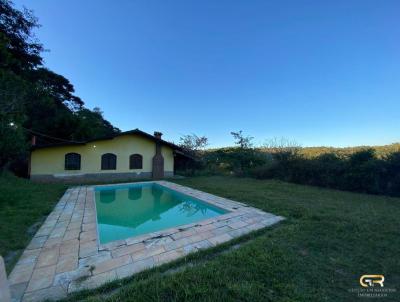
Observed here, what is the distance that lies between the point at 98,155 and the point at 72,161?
1.59m

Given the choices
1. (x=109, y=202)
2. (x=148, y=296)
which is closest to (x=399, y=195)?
(x=148, y=296)

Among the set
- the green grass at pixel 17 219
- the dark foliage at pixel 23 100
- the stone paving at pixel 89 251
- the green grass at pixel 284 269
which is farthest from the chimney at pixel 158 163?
the green grass at pixel 284 269

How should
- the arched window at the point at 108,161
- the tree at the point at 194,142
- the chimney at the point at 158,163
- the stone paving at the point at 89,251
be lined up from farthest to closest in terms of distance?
the tree at the point at 194,142
the chimney at the point at 158,163
the arched window at the point at 108,161
the stone paving at the point at 89,251

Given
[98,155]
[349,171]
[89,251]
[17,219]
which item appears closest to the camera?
[89,251]

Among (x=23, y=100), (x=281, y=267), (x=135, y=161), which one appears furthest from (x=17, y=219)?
(x=135, y=161)

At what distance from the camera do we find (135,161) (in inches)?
565

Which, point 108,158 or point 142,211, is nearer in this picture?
point 142,211

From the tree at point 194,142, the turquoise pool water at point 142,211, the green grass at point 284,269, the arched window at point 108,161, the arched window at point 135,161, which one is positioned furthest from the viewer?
the tree at point 194,142

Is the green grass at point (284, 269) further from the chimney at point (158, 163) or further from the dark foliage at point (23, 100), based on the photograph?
the chimney at point (158, 163)

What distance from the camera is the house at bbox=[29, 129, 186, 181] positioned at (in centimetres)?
1185

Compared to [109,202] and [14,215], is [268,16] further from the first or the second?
[14,215]

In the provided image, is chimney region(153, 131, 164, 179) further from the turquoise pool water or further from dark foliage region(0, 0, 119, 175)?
dark foliage region(0, 0, 119, 175)

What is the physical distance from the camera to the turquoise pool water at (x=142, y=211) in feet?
16.2

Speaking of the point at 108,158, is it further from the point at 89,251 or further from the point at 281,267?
the point at 281,267
